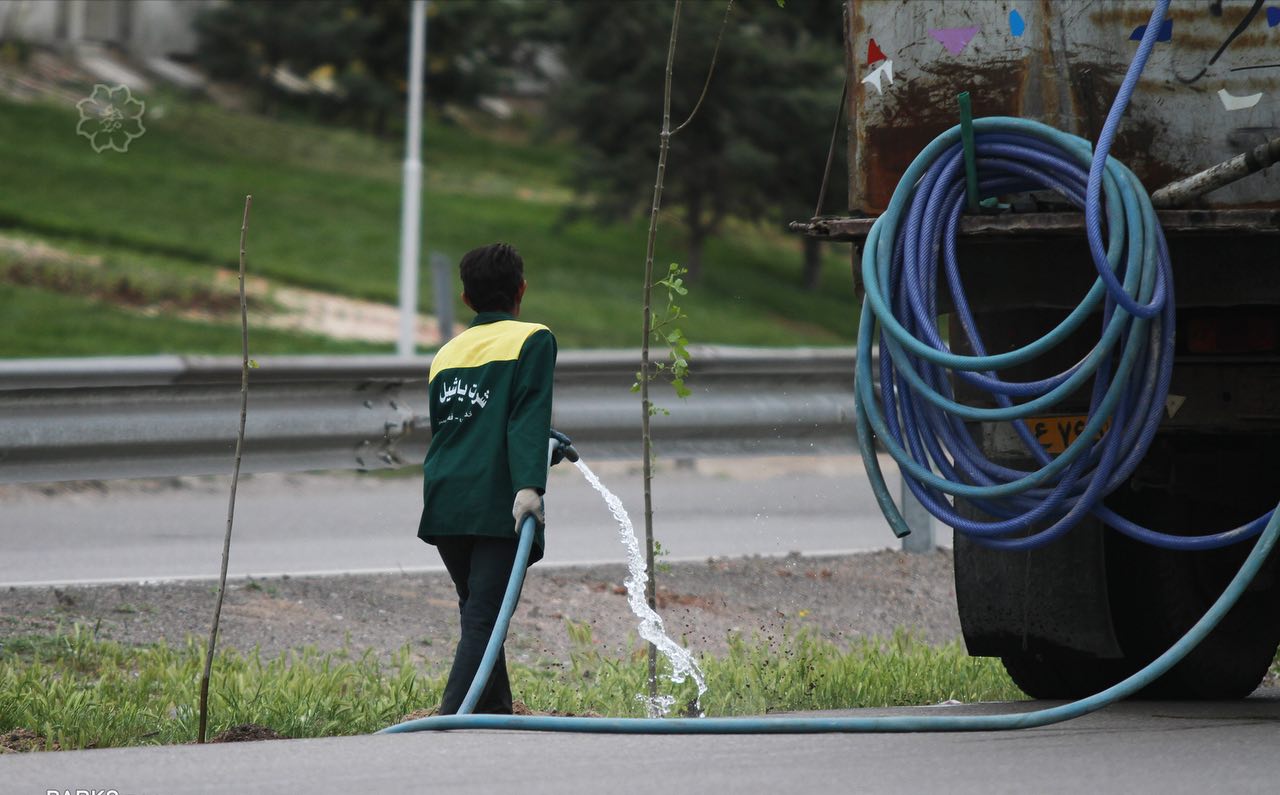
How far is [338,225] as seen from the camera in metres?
29.4

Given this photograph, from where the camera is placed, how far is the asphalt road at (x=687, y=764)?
4.14 meters

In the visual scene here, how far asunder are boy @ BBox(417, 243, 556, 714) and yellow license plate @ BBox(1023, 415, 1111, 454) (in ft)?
4.67

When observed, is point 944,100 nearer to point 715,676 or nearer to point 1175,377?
point 1175,377

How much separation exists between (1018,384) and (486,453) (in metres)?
1.54

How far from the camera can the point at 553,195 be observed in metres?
39.1

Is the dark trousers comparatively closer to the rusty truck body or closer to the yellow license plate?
the rusty truck body

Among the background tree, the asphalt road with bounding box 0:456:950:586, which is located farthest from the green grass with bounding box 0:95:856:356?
the asphalt road with bounding box 0:456:950:586

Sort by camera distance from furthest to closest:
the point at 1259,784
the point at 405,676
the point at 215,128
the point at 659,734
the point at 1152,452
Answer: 1. the point at 215,128
2. the point at 405,676
3. the point at 1152,452
4. the point at 659,734
5. the point at 1259,784

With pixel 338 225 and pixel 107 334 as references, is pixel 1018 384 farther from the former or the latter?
pixel 338 225

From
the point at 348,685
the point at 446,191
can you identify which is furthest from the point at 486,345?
the point at 446,191

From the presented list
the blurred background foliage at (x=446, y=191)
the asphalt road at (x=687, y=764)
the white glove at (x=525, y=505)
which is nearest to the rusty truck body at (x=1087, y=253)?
the asphalt road at (x=687, y=764)

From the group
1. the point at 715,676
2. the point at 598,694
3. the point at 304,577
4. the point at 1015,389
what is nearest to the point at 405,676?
the point at 598,694

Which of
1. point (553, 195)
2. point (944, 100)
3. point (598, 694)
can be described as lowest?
point (598, 694)

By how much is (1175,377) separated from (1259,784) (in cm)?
130
